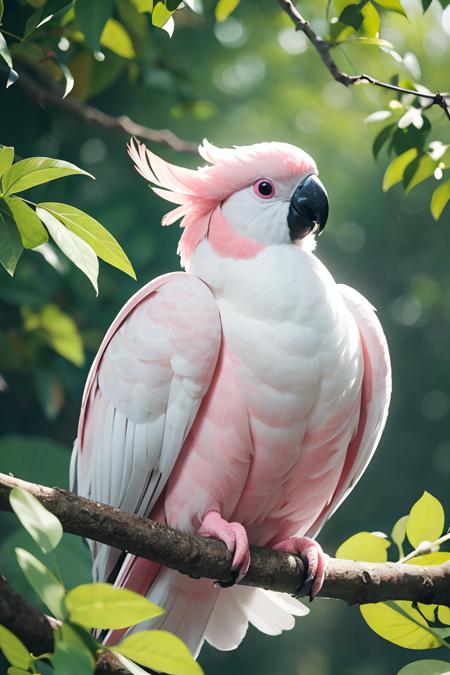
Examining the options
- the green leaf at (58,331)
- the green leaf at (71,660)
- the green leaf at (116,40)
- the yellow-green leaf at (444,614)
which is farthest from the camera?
the green leaf at (58,331)

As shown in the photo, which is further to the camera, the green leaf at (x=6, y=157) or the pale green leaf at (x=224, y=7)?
the pale green leaf at (x=224, y=7)

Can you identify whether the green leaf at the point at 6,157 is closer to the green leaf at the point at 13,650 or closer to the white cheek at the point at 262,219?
the green leaf at the point at 13,650

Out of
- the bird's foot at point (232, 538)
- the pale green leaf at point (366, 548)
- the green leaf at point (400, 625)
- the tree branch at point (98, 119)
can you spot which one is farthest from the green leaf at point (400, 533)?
the tree branch at point (98, 119)

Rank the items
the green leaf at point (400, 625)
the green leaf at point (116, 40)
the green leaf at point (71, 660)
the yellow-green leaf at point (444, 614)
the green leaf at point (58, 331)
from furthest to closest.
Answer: the green leaf at point (58, 331)
the green leaf at point (116, 40)
the yellow-green leaf at point (444, 614)
the green leaf at point (400, 625)
the green leaf at point (71, 660)

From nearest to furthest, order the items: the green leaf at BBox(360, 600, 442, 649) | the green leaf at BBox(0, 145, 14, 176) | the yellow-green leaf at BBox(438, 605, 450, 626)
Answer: the green leaf at BBox(0, 145, 14, 176) → the green leaf at BBox(360, 600, 442, 649) → the yellow-green leaf at BBox(438, 605, 450, 626)

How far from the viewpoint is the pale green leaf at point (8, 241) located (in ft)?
3.85

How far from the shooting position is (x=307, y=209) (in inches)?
70.4

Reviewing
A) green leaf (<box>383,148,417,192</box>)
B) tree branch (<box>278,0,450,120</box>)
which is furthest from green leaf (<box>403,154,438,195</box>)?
tree branch (<box>278,0,450,120</box>)

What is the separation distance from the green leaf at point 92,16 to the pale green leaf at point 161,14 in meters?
0.09

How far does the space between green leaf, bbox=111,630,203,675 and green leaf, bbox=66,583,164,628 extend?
5 cm

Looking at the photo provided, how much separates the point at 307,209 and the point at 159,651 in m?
1.06

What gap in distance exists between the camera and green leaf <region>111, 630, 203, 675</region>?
93 cm

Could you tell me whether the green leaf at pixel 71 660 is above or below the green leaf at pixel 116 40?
below

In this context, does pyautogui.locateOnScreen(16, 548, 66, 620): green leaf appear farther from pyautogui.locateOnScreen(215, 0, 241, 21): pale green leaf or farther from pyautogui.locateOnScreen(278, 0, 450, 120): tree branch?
pyautogui.locateOnScreen(215, 0, 241, 21): pale green leaf
